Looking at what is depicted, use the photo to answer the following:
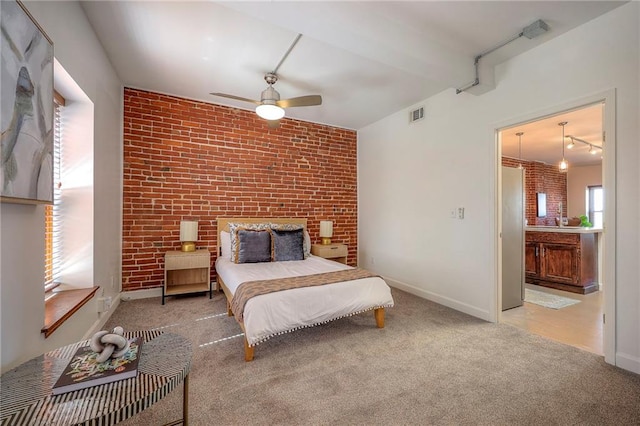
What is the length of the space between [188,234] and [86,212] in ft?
4.40

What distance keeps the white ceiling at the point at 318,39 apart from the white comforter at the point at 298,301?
2.12 metres

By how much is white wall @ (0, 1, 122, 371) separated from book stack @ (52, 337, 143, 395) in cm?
40

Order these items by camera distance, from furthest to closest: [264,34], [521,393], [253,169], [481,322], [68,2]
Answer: [253,169] → [481,322] → [264,34] → [68,2] → [521,393]

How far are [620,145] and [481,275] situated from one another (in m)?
1.67

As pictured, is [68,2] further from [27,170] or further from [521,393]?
[521,393]

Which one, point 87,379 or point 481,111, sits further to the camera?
point 481,111

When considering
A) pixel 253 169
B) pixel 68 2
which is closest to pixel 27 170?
pixel 68 2

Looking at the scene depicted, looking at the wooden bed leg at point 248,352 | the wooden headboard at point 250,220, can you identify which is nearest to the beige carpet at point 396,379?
the wooden bed leg at point 248,352

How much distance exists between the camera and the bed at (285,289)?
2.17 m

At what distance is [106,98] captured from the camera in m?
2.85

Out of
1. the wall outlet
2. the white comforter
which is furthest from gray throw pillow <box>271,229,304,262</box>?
the wall outlet

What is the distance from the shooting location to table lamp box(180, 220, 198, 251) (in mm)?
3643

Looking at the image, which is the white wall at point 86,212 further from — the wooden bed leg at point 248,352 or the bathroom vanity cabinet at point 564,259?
the bathroom vanity cabinet at point 564,259

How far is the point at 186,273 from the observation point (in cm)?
391
